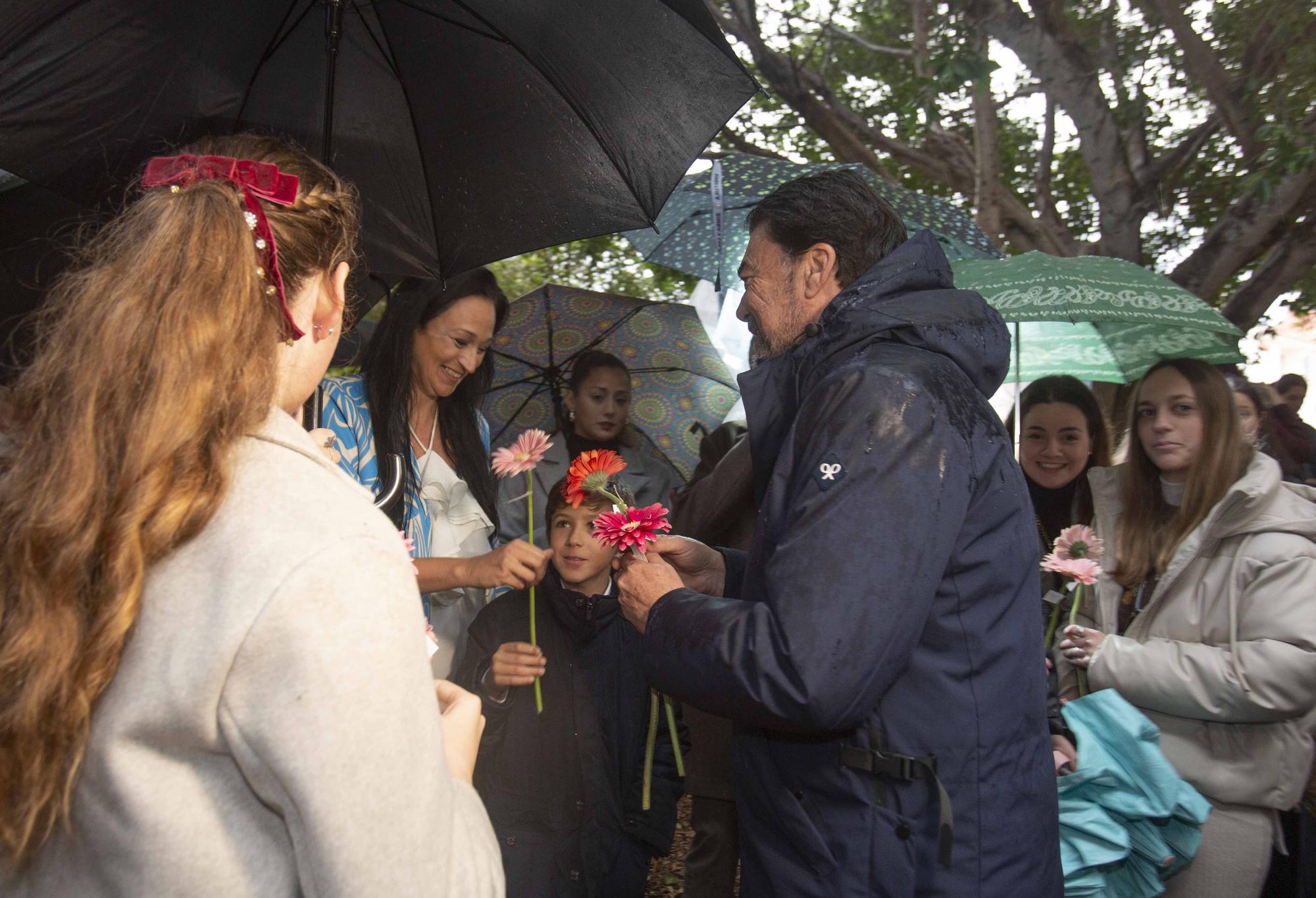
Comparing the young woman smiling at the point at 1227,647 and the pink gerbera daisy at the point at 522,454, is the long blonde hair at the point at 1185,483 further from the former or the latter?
the pink gerbera daisy at the point at 522,454

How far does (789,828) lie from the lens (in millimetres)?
1927

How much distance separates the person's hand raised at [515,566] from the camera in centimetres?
270

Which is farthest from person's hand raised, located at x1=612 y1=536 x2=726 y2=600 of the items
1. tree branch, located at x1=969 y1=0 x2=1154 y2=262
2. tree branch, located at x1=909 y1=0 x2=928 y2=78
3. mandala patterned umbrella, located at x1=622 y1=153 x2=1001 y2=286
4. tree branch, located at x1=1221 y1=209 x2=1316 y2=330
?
tree branch, located at x1=909 y1=0 x2=928 y2=78

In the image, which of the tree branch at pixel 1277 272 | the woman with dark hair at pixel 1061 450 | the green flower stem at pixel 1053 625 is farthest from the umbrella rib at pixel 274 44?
the tree branch at pixel 1277 272

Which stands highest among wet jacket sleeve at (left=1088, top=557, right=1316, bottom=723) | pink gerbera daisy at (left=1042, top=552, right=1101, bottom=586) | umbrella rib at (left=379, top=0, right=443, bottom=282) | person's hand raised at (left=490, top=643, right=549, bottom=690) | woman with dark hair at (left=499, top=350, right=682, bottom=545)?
umbrella rib at (left=379, top=0, right=443, bottom=282)

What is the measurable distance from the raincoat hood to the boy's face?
1562mm

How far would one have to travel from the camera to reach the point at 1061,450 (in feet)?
14.6

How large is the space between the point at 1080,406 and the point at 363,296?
3049 millimetres

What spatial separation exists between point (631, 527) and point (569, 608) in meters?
1.22

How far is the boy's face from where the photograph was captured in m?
3.53

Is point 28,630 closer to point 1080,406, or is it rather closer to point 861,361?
point 861,361

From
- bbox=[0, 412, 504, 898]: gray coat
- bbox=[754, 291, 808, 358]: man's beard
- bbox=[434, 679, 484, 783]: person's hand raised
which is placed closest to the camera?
bbox=[0, 412, 504, 898]: gray coat

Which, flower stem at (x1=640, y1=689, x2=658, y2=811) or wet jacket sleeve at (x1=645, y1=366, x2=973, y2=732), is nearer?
wet jacket sleeve at (x1=645, y1=366, x2=973, y2=732)

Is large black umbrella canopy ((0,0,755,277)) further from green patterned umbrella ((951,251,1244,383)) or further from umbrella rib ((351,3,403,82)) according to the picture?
green patterned umbrella ((951,251,1244,383))
